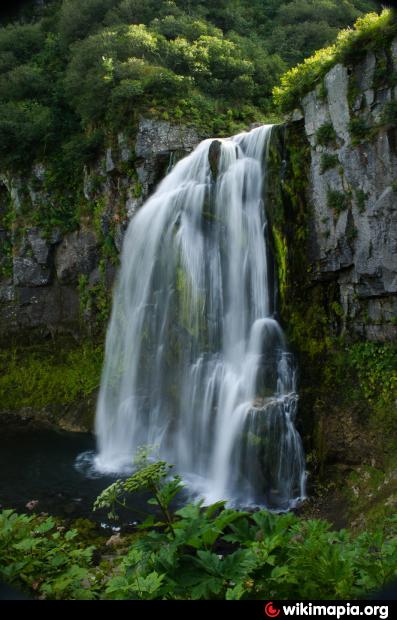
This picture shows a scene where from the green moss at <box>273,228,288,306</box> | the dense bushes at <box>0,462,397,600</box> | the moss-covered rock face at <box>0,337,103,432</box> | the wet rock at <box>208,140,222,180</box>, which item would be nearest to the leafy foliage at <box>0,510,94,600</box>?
the dense bushes at <box>0,462,397,600</box>

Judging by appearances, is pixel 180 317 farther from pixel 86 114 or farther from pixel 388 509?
pixel 86 114

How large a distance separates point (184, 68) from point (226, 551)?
15.5 meters

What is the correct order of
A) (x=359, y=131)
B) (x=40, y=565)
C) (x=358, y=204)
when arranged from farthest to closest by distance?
1. (x=358, y=204)
2. (x=359, y=131)
3. (x=40, y=565)

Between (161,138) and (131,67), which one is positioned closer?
(161,138)

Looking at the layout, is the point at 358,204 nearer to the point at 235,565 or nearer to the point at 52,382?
the point at 235,565

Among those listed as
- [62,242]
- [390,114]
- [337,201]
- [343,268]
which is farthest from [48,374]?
[390,114]

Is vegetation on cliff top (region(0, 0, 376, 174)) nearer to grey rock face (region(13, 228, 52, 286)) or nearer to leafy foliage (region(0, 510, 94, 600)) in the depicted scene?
grey rock face (region(13, 228, 52, 286))

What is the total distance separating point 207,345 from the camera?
11.4 metres

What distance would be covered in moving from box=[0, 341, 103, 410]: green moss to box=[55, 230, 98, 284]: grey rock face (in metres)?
2.46

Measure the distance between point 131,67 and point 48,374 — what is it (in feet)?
35.2

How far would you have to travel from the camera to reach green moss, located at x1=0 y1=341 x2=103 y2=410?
15.6 meters
